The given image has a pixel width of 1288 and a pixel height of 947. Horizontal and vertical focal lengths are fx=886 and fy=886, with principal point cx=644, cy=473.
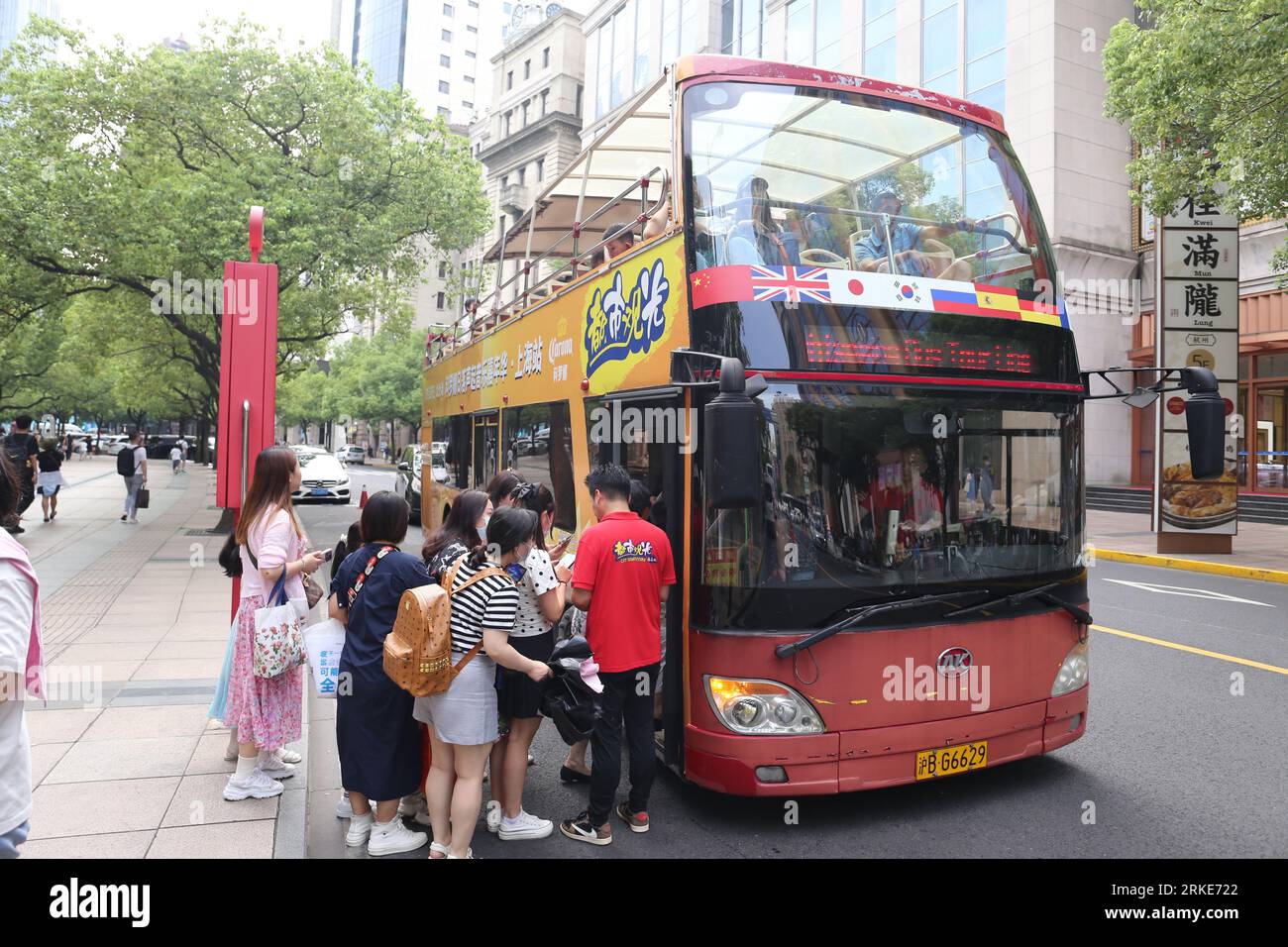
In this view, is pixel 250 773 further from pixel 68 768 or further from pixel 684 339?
pixel 684 339

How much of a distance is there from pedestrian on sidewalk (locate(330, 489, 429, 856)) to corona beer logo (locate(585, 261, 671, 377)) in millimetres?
1694

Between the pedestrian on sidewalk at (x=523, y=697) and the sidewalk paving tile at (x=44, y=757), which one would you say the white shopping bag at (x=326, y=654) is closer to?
the pedestrian on sidewalk at (x=523, y=697)

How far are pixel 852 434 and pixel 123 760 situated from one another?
14.4 feet

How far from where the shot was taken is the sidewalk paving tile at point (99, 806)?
4.06 metres

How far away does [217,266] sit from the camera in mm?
15305

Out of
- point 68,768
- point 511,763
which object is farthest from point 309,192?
point 511,763

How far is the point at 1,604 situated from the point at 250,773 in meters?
2.59

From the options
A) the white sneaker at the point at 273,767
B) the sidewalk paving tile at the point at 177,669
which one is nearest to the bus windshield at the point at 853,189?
the white sneaker at the point at 273,767

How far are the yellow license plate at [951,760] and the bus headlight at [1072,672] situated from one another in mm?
587

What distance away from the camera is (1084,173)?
24703mm

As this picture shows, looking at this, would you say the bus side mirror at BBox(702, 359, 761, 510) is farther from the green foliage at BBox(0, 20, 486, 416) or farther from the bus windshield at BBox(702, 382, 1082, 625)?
the green foliage at BBox(0, 20, 486, 416)

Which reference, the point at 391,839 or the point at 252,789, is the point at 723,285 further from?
the point at 252,789

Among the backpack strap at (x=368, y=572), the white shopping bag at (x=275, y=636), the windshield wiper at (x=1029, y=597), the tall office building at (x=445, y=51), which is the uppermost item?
the tall office building at (x=445, y=51)

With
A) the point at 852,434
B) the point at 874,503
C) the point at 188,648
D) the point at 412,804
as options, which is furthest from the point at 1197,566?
the point at 188,648
